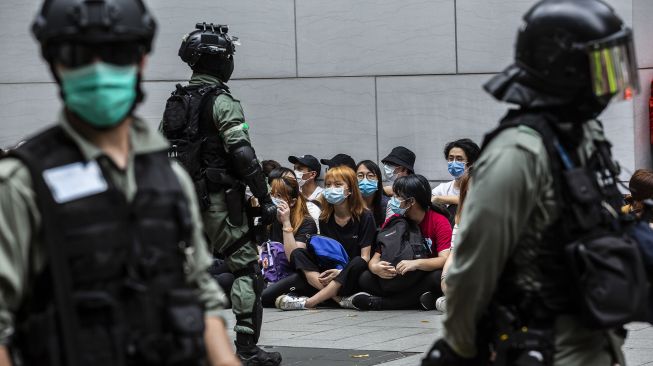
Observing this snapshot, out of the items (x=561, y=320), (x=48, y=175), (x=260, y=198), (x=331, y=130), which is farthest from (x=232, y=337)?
(x=48, y=175)

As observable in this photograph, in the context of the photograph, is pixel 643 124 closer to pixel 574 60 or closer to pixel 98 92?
pixel 574 60

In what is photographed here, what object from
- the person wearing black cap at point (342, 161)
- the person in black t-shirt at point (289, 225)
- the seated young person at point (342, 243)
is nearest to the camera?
the seated young person at point (342, 243)

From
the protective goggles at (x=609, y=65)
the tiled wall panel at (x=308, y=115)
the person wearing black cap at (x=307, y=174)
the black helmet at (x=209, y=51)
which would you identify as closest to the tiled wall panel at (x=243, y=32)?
the tiled wall panel at (x=308, y=115)

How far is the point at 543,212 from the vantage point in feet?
12.1

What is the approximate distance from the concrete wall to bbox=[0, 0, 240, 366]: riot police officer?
956 centimetres

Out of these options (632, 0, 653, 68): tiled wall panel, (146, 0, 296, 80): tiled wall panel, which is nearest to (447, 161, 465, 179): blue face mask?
(632, 0, 653, 68): tiled wall panel

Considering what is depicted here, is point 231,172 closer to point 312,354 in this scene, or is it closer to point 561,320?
point 312,354

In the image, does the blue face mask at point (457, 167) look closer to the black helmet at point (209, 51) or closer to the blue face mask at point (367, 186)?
the blue face mask at point (367, 186)

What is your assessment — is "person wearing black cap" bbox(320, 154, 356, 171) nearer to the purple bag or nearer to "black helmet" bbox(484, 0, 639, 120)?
the purple bag

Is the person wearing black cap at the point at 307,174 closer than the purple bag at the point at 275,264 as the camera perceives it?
No

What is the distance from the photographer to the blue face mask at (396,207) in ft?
35.3

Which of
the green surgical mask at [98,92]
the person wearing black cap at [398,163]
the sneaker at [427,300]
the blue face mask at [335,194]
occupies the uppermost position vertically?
the green surgical mask at [98,92]

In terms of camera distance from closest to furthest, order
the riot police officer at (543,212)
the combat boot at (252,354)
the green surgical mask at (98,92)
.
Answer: the green surgical mask at (98,92) → the riot police officer at (543,212) → the combat boot at (252,354)

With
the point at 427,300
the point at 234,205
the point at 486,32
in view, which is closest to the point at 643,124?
the point at 486,32
